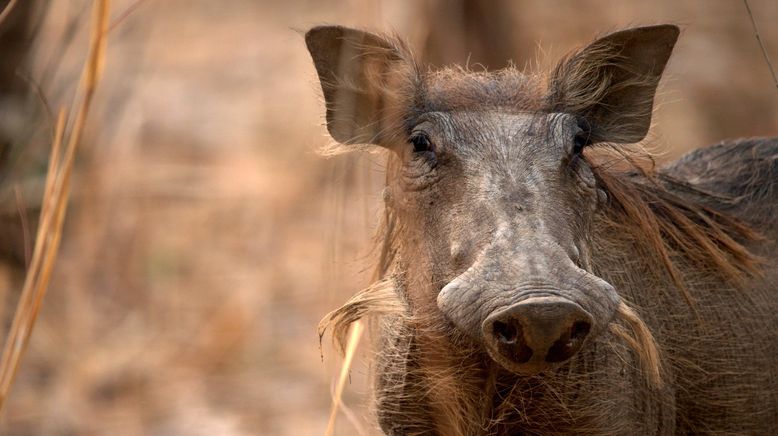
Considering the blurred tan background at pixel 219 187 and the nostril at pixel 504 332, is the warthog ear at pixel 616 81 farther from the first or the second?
the nostril at pixel 504 332

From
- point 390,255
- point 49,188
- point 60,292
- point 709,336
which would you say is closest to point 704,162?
point 709,336

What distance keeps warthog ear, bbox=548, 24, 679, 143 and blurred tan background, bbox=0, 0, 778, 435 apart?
0.29 meters

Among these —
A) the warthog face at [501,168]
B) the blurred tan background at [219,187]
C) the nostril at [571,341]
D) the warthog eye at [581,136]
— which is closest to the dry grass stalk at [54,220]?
the blurred tan background at [219,187]

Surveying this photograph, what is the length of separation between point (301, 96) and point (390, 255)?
6.07 m

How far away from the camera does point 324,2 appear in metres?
10.3

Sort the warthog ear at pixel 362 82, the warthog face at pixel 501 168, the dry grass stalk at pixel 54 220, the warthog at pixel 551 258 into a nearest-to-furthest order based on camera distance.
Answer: the dry grass stalk at pixel 54 220
the warthog face at pixel 501 168
the warthog at pixel 551 258
the warthog ear at pixel 362 82

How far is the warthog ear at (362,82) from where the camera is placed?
3.41 m

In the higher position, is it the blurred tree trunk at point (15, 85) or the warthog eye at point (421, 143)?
the blurred tree trunk at point (15, 85)

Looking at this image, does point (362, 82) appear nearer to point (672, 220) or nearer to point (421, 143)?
point (421, 143)

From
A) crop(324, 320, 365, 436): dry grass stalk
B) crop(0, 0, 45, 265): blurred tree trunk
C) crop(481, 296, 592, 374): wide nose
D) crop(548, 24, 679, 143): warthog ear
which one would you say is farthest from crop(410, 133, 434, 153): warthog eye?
crop(0, 0, 45, 265): blurred tree trunk

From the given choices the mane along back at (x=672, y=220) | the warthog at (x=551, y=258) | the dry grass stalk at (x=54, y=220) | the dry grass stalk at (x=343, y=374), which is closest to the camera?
the dry grass stalk at (x=54, y=220)

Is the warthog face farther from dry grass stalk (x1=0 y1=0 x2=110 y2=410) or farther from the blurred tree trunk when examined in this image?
dry grass stalk (x1=0 y1=0 x2=110 y2=410)

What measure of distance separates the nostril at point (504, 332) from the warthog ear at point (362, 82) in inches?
A: 38.2

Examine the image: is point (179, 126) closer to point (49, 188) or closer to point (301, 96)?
point (301, 96)
